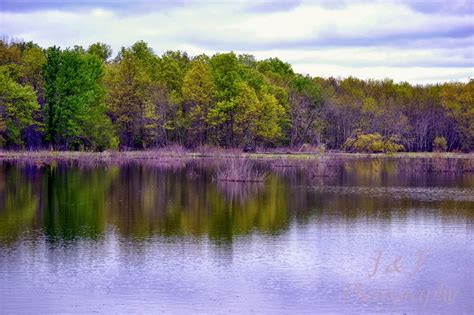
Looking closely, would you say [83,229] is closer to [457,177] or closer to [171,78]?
[457,177]

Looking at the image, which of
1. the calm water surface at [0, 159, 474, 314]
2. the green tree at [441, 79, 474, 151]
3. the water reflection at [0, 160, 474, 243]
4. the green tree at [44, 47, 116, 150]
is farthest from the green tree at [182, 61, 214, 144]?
the calm water surface at [0, 159, 474, 314]

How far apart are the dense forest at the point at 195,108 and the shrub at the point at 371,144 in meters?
0.20

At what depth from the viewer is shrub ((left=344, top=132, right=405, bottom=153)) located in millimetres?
83625

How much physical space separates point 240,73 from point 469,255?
6056 centimetres

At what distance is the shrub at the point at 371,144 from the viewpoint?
83.6 m

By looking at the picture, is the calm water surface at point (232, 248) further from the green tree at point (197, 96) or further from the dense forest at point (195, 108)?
the green tree at point (197, 96)

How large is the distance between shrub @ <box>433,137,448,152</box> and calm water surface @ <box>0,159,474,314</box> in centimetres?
5329

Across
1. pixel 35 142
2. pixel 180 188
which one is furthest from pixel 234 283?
pixel 35 142

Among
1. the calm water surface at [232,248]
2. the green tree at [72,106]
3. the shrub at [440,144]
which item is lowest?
the calm water surface at [232,248]

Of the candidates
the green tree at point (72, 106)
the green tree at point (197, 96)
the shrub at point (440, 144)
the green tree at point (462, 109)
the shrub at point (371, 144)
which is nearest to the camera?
the green tree at point (72, 106)

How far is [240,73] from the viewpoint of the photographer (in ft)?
260

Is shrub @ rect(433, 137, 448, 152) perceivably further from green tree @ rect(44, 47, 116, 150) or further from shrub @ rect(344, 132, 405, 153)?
green tree @ rect(44, 47, 116, 150)

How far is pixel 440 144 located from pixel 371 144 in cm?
1199

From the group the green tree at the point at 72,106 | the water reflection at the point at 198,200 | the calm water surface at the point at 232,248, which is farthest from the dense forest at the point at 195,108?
the calm water surface at the point at 232,248
